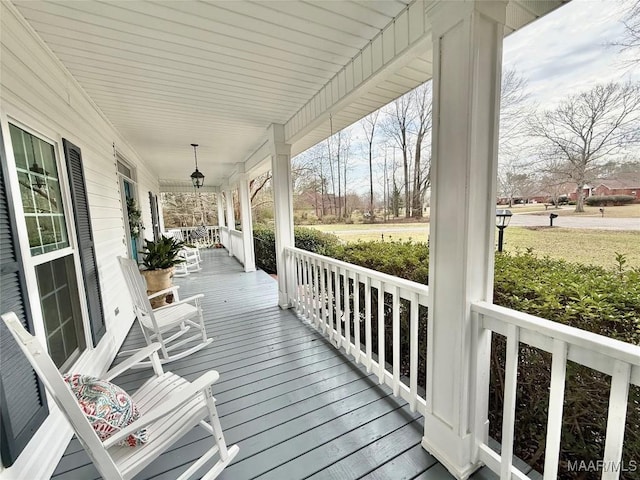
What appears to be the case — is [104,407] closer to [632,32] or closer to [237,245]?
[632,32]

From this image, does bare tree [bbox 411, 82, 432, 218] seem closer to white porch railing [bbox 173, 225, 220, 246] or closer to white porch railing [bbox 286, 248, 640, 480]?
white porch railing [bbox 286, 248, 640, 480]

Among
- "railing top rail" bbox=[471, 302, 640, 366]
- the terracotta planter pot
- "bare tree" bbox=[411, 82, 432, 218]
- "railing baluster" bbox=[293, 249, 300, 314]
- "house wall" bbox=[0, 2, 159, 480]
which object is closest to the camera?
"railing top rail" bbox=[471, 302, 640, 366]

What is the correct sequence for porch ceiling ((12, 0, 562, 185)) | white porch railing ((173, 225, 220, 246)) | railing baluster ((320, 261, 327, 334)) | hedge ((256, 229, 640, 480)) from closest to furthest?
1. hedge ((256, 229, 640, 480))
2. porch ceiling ((12, 0, 562, 185))
3. railing baluster ((320, 261, 327, 334))
4. white porch railing ((173, 225, 220, 246))

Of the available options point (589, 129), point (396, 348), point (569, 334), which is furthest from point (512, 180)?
point (396, 348)

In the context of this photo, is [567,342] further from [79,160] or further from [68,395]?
[79,160]

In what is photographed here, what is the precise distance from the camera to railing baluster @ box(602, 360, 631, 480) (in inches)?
35.7

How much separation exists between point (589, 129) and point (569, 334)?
939 millimetres

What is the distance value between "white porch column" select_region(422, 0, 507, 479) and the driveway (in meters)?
0.41

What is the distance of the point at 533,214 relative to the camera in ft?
4.99

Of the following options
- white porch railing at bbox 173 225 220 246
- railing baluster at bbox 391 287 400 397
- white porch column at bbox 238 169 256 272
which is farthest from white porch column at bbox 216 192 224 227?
railing baluster at bbox 391 287 400 397

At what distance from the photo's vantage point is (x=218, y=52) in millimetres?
2062

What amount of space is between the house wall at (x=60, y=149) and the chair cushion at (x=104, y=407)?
489 millimetres

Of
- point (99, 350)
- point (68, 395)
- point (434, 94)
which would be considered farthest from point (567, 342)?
point (99, 350)

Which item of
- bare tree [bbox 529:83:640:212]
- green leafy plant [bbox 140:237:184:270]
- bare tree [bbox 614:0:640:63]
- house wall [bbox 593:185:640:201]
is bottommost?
green leafy plant [bbox 140:237:184:270]
